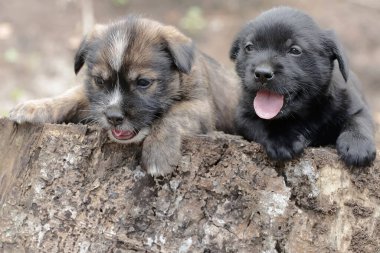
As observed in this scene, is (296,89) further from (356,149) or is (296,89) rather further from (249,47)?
(356,149)

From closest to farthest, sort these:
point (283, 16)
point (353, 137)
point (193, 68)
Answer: point (353, 137) → point (283, 16) → point (193, 68)

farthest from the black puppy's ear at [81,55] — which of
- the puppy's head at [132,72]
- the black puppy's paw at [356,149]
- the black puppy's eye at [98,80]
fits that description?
the black puppy's paw at [356,149]

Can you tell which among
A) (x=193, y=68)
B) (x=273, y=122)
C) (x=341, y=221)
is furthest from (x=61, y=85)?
(x=341, y=221)

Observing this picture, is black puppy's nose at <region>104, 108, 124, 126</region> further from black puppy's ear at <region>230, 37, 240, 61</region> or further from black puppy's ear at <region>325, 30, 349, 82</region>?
black puppy's ear at <region>325, 30, 349, 82</region>

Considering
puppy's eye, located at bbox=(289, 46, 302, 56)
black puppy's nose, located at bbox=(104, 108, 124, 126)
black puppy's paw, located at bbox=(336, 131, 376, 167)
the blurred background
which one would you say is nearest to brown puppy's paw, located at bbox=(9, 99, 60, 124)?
black puppy's nose, located at bbox=(104, 108, 124, 126)

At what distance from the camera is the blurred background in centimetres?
1174

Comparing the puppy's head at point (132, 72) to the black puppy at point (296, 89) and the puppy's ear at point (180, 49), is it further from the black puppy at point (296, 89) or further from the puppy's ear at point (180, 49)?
the black puppy at point (296, 89)

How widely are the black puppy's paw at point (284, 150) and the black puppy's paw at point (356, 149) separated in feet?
0.90

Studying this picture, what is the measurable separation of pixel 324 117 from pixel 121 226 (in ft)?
5.72

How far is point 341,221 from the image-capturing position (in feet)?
13.6

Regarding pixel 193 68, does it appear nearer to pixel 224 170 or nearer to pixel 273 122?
pixel 273 122

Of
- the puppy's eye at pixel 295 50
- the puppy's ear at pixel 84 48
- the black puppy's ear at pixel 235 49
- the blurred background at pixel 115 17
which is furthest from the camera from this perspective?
the blurred background at pixel 115 17

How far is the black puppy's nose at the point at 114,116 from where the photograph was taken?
441cm

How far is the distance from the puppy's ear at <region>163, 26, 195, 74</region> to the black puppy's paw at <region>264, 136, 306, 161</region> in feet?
3.19
